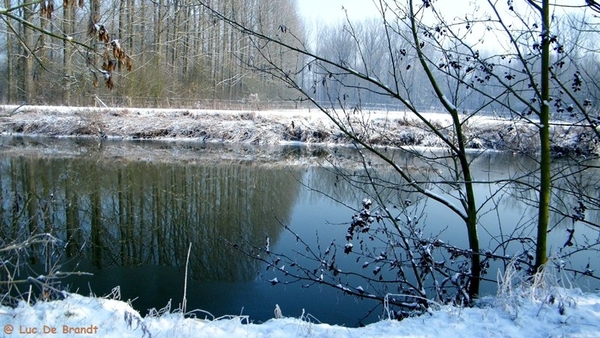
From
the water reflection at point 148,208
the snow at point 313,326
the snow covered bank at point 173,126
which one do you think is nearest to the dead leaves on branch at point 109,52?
the snow at point 313,326

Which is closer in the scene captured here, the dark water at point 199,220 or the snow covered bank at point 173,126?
the dark water at point 199,220

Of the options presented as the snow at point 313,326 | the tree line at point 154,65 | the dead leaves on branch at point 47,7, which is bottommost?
the snow at point 313,326

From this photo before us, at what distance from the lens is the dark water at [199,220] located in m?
5.59

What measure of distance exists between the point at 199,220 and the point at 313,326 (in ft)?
20.4

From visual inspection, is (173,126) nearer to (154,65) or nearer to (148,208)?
(154,65)

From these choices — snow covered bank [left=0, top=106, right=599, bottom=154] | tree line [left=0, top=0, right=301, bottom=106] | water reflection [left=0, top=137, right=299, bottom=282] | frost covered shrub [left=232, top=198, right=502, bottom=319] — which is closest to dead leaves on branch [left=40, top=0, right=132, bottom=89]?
frost covered shrub [left=232, top=198, right=502, bottom=319]

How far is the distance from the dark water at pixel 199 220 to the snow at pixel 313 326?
55.0 inches

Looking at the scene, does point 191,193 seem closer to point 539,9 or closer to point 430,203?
point 430,203

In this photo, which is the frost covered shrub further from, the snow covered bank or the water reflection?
the snow covered bank

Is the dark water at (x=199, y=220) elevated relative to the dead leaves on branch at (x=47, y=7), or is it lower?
lower

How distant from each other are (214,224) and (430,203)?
15.6 feet

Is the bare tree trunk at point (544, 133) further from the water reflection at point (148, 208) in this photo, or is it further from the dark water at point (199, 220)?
the water reflection at point (148, 208)

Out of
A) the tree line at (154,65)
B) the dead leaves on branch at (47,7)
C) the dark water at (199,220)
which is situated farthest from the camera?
the tree line at (154,65)

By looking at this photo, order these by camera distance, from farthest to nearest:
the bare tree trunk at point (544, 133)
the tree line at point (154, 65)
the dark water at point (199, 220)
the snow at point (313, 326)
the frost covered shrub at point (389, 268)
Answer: the tree line at point (154, 65) < the dark water at point (199, 220) < the frost covered shrub at point (389, 268) < the bare tree trunk at point (544, 133) < the snow at point (313, 326)
